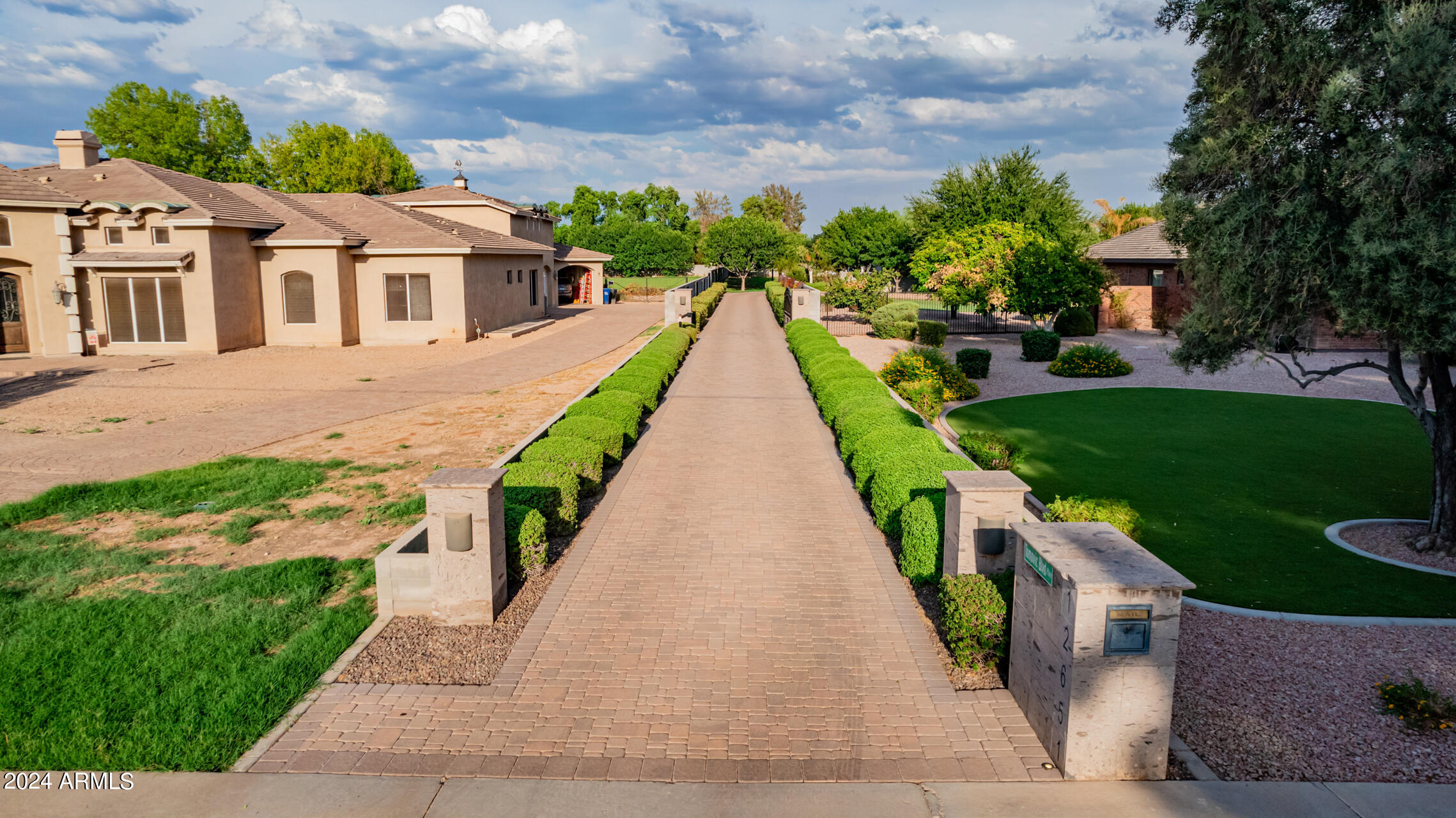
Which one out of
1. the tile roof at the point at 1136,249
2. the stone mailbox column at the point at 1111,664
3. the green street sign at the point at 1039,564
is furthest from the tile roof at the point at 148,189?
the tile roof at the point at 1136,249

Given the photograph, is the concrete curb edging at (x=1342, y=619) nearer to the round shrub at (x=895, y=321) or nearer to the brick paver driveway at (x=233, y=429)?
the brick paver driveway at (x=233, y=429)

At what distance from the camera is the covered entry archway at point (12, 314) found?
81.5 feet

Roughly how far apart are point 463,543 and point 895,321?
25874 mm

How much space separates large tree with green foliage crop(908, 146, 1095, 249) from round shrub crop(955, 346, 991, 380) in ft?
56.4

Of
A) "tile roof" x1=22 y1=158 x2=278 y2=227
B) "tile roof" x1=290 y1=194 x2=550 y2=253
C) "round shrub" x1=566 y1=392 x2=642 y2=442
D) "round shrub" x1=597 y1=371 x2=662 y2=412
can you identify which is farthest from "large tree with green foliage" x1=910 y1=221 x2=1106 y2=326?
"tile roof" x1=22 y1=158 x2=278 y2=227

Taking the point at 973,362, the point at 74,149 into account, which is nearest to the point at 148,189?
the point at 74,149

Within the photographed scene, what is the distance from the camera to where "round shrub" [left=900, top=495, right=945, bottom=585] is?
8.31 meters

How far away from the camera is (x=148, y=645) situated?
22.8 feet

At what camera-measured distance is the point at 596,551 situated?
30.9 ft

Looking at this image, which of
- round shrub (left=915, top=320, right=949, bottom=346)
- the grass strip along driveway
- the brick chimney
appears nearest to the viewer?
the grass strip along driveway

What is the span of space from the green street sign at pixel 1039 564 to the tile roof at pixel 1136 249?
30847mm

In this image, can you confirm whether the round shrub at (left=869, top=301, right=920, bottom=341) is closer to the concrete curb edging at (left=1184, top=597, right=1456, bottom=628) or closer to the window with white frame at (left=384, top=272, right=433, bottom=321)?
the window with white frame at (left=384, top=272, right=433, bottom=321)

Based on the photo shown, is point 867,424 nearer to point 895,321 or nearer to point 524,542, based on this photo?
point 524,542

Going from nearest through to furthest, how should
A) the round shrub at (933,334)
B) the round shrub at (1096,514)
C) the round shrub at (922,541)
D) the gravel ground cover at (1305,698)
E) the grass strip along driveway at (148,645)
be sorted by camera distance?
the gravel ground cover at (1305,698) < the grass strip along driveway at (148,645) < the round shrub at (1096,514) < the round shrub at (922,541) < the round shrub at (933,334)
